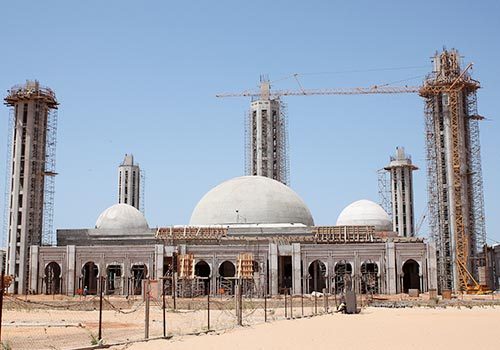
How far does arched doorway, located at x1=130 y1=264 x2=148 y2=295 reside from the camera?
82312mm

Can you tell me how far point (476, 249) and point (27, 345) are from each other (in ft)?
236

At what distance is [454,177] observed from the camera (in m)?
86.4

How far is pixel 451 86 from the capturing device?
294 ft

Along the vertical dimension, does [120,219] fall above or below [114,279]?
above

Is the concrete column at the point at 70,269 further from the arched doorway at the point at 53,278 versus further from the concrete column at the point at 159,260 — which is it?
the concrete column at the point at 159,260

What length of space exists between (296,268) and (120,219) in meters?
30.7

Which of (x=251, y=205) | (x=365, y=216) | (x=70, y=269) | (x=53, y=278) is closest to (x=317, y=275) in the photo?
(x=251, y=205)

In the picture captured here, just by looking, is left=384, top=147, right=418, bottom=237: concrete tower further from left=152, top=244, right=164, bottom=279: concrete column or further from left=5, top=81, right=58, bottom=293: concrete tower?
left=5, top=81, right=58, bottom=293: concrete tower

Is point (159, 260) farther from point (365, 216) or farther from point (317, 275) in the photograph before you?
point (365, 216)

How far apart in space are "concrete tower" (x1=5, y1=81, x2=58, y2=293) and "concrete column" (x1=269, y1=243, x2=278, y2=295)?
29.1 metres

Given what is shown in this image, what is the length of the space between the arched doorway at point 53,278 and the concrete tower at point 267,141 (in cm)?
3448

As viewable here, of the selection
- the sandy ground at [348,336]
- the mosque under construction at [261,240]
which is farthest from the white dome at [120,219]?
the sandy ground at [348,336]

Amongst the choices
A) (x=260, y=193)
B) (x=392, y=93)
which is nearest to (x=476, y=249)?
(x=260, y=193)

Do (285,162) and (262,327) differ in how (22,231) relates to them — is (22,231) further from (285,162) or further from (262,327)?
(262,327)
